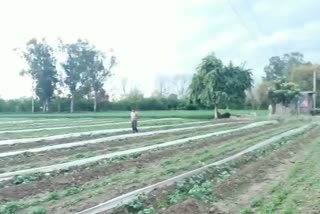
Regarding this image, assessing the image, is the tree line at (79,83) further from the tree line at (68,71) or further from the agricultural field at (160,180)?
the agricultural field at (160,180)

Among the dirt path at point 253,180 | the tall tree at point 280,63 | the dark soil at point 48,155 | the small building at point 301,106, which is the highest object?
the tall tree at point 280,63

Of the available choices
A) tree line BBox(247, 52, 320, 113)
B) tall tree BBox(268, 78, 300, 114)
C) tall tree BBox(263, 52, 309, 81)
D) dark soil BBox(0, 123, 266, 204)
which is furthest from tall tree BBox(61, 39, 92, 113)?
dark soil BBox(0, 123, 266, 204)

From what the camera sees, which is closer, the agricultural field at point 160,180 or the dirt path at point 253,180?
the agricultural field at point 160,180

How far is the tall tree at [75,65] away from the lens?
57656 millimetres

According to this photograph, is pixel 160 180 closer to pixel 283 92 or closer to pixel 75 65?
pixel 283 92

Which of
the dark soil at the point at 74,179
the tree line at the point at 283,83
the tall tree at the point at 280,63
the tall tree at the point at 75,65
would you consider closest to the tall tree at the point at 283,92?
the tree line at the point at 283,83

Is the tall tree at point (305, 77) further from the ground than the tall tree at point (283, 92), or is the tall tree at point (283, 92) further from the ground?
the tall tree at point (305, 77)

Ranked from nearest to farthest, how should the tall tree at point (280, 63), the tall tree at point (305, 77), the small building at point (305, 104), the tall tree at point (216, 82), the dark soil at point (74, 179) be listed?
the dark soil at point (74, 179), the tall tree at point (216, 82), the small building at point (305, 104), the tall tree at point (305, 77), the tall tree at point (280, 63)

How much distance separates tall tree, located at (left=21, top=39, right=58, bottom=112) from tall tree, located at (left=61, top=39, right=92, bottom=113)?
1.79 meters

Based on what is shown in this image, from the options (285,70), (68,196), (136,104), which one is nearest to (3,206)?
(68,196)

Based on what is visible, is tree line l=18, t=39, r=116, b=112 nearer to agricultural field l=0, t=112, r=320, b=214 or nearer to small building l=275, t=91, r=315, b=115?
small building l=275, t=91, r=315, b=115

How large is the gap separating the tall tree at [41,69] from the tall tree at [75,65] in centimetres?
179

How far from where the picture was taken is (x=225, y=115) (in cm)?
3853

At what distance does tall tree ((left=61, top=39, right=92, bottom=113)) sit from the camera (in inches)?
2270
